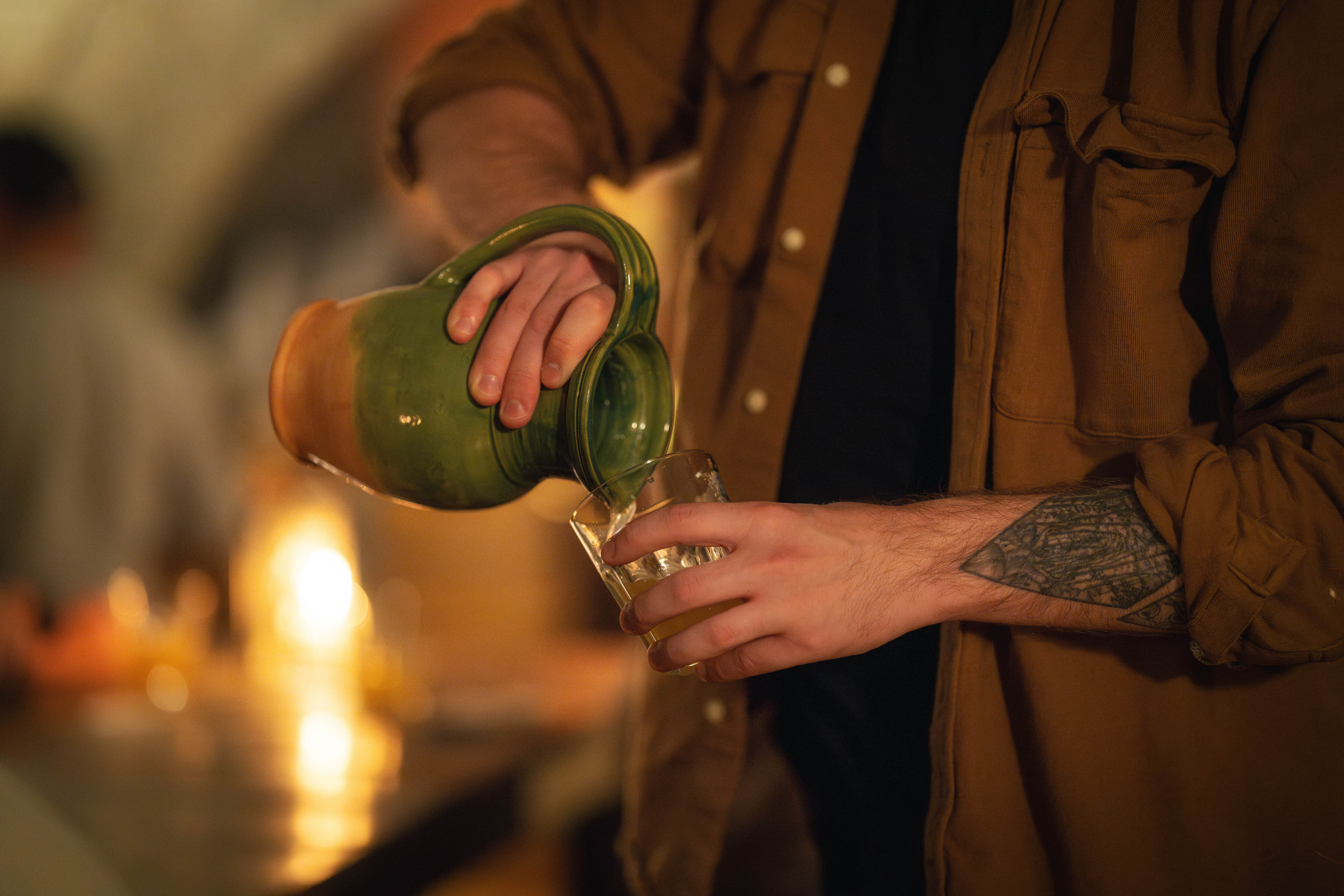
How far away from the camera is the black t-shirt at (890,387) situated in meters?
0.95

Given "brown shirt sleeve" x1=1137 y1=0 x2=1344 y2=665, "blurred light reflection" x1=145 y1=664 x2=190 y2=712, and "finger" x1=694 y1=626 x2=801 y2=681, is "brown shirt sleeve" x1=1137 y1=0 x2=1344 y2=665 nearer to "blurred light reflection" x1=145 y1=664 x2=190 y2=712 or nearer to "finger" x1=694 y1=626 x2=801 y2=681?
"finger" x1=694 y1=626 x2=801 y2=681

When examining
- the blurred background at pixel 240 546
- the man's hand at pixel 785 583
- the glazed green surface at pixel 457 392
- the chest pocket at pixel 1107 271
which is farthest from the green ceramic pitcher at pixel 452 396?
the blurred background at pixel 240 546

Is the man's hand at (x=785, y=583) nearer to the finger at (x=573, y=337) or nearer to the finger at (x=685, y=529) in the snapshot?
the finger at (x=685, y=529)

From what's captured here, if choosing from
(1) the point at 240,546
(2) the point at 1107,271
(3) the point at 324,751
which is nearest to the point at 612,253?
(2) the point at 1107,271

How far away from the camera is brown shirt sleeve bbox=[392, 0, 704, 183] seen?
114 cm

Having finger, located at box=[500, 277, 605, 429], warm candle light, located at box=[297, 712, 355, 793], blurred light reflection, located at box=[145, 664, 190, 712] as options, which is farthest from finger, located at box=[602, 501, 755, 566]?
blurred light reflection, located at box=[145, 664, 190, 712]

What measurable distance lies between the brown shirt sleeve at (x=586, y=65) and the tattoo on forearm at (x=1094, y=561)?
0.75 metres

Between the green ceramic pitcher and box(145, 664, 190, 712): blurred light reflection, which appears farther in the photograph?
box(145, 664, 190, 712): blurred light reflection

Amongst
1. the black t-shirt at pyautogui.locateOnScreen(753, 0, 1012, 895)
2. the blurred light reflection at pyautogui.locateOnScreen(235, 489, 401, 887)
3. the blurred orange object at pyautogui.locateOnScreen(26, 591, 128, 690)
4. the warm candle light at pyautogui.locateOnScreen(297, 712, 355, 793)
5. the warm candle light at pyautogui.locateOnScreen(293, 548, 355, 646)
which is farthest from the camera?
the warm candle light at pyautogui.locateOnScreen(293, 548, 355, 646)

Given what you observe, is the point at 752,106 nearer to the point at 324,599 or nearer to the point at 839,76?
the point at 839,76

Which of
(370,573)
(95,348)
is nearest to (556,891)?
(370,573)

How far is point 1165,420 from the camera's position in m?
0.82

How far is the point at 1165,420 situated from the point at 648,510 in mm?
460

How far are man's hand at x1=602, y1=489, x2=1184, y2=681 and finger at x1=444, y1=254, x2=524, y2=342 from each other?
228 millimetres
